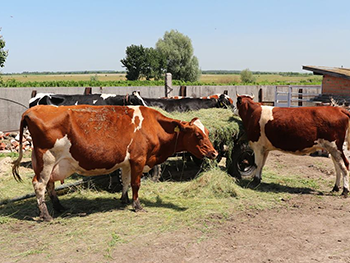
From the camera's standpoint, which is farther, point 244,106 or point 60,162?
point 244,106

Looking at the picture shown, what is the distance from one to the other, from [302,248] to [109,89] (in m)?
Result: 15.1

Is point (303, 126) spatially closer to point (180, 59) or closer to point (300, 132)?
point (300, 132)

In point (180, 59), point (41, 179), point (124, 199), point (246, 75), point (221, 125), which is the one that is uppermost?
point (180, 59)

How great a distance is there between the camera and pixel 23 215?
6.25 m

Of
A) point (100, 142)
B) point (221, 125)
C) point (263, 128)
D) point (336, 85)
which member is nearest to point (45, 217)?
point (100, 142)

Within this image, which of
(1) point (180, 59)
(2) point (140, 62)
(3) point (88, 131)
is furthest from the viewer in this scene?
(1) point (180, 59)

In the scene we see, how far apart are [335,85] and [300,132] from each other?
33.3ft

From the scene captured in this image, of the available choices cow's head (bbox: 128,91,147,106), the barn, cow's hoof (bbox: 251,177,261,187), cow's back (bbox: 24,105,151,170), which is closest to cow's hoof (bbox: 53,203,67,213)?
cow's back (bbox: 24,105,151,170)

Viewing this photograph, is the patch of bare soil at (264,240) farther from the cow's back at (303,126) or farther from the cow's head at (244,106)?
the cow's head at (244,106)

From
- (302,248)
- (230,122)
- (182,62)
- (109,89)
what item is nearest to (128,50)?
(182,62)

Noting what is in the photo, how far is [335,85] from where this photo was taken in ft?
55.2

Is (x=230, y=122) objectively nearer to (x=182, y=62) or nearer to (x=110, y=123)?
(x=110, y=123)

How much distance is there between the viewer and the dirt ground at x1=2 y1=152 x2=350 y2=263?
479cm

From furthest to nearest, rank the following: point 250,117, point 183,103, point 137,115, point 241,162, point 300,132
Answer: point 183,103 < point 241,162 < point 250,117 < point 300,132 < point 137,115
